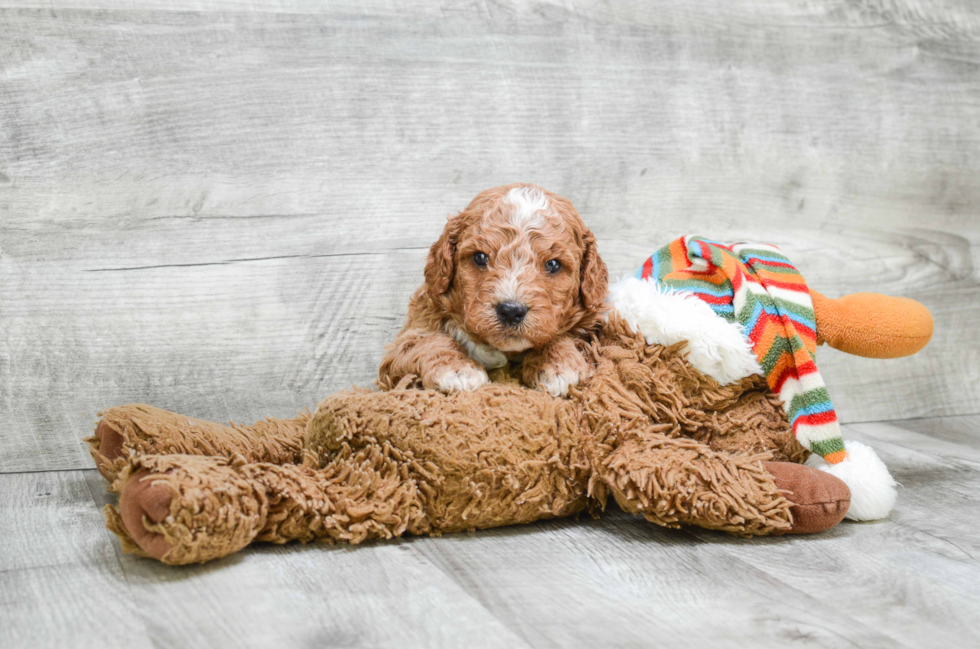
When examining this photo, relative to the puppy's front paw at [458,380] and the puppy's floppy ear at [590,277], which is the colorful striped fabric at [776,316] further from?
the puppy's front paw at [458,380]

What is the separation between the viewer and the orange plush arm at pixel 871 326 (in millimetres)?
1438

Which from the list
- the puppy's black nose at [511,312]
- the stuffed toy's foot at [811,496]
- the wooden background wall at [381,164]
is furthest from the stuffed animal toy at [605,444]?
the wooden background wall at [381,164]

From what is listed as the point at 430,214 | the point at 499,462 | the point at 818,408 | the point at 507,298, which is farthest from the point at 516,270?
the point at 430,214

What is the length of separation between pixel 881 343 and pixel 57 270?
4.81ft

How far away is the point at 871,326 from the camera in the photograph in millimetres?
1438

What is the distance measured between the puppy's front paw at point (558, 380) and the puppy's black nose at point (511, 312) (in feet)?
0.41

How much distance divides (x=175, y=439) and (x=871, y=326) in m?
1.12

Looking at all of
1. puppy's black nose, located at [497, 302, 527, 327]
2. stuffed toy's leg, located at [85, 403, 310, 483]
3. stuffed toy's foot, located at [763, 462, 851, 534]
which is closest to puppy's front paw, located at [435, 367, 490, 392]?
puppy's black nose, located at [497, 302, 527, 327]

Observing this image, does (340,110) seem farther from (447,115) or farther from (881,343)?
(881,343)

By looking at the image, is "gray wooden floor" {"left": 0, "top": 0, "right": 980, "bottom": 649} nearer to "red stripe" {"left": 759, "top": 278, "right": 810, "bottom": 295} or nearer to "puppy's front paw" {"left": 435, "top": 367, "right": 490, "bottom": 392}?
"puppy's front paw" {"left": 435, "top": 367, "right": 490, "bottom": 392}

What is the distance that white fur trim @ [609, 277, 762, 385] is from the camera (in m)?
1.38

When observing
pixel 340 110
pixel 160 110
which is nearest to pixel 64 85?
pixel 160 110

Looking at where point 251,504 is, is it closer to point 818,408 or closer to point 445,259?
point 445,259

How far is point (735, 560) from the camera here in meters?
1.23
